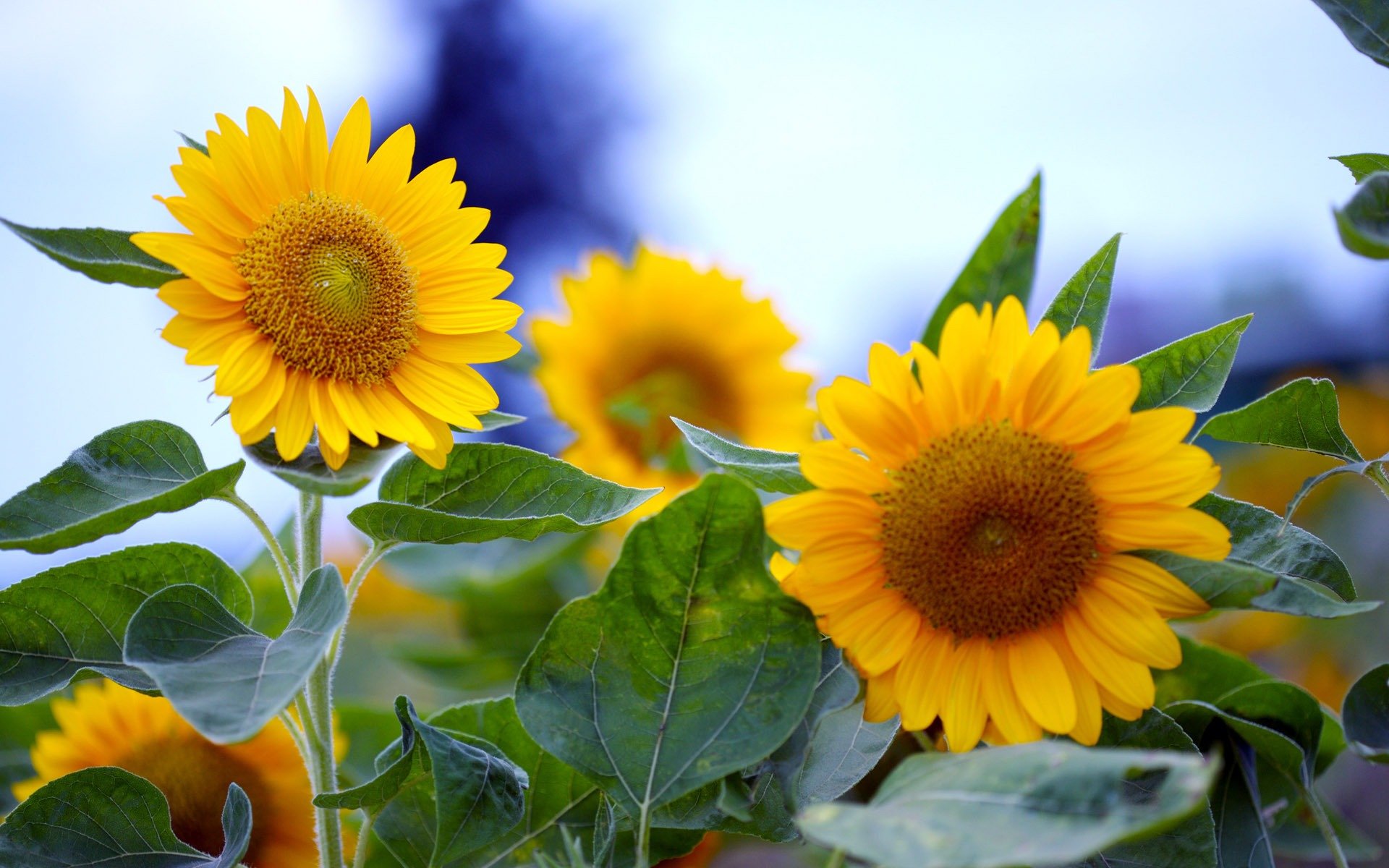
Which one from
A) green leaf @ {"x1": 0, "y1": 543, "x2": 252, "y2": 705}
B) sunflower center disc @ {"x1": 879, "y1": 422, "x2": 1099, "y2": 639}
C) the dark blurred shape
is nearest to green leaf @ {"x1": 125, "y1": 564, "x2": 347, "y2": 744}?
green leaf @ {"x1": 0, "y1": 543, "x2": 252, "y2": 705}

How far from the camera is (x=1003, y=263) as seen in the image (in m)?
0.67

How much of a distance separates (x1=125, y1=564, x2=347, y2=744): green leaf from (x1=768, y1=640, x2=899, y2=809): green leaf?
19 centimetres

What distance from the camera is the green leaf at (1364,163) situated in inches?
18.9

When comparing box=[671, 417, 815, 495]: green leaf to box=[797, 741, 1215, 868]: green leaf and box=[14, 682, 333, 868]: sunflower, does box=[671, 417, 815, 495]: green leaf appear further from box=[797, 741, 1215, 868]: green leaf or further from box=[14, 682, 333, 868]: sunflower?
box=[14, 682, 333, 868]: sunflower

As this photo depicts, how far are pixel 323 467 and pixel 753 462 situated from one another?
184mm

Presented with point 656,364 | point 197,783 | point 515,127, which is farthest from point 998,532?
point 515,127

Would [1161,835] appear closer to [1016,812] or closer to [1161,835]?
[1161,835]

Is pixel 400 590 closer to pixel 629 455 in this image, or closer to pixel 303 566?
A: pixel 629 455

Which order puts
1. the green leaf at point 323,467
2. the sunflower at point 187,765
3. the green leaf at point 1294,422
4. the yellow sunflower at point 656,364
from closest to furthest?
the green leaf at point 323,467
the green leaf at point 1294,422
the sunflower at point 187,765
the yellow sunflower at point 656,364

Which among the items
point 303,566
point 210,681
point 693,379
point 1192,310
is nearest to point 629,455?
point 693,379

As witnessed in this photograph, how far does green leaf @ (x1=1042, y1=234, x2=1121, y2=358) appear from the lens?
1.67 ft

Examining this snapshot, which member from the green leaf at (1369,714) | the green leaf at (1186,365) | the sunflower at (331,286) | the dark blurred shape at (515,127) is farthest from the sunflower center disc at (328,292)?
the dark blurred shape at (515,127)

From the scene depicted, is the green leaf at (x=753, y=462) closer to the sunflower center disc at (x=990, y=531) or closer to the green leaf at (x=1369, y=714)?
the sunflower center disc at (x=990, y=531)

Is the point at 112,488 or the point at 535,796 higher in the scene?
the point at 112,488
